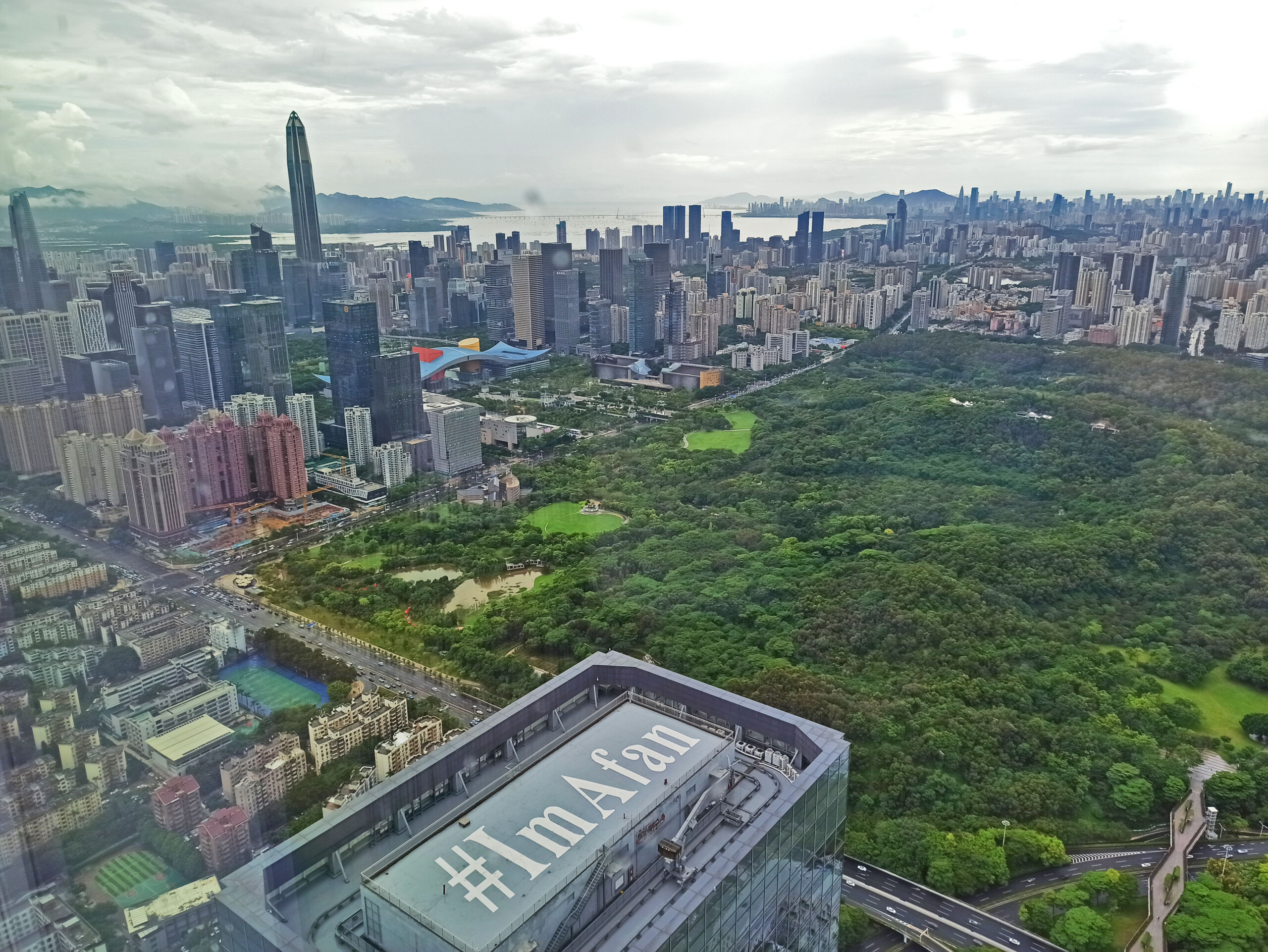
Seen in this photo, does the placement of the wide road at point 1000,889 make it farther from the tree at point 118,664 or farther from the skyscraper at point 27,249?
the skyscraper at point 27,249

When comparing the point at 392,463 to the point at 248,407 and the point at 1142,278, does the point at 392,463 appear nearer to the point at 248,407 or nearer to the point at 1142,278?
the point at 248,407

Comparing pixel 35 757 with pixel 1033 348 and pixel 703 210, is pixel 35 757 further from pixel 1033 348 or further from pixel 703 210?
pixel 703 210

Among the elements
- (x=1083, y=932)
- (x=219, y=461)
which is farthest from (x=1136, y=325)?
(x=219, y=461)

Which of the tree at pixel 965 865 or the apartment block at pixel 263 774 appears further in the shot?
the tree at pixel 965 865

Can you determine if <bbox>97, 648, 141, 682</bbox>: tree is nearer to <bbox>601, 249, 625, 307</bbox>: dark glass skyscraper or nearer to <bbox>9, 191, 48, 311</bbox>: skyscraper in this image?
<bbox>9, 191, 48, 311</bbox>: skyscraper

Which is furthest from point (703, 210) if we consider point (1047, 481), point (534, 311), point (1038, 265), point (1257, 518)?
point (1257, 518)

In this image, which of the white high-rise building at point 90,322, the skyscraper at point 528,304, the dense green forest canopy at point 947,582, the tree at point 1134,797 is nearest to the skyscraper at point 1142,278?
the dense green forest canopy at point 947,582

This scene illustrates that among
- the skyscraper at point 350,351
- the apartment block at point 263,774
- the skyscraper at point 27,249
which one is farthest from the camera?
the skyscraper at point 350,351
